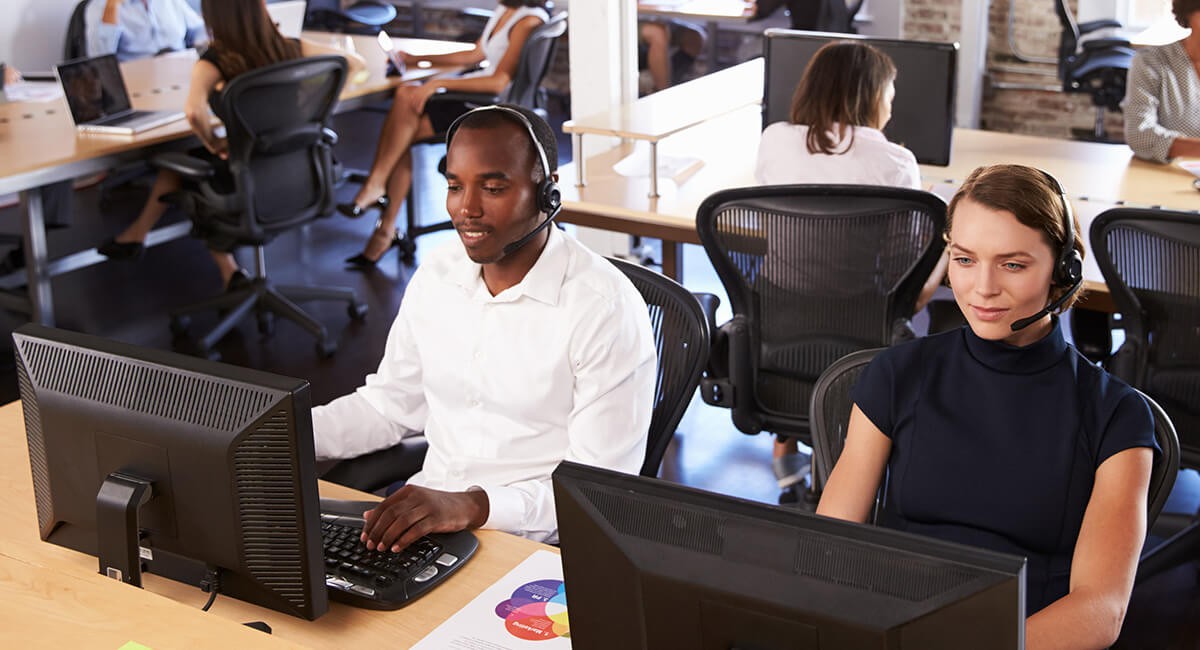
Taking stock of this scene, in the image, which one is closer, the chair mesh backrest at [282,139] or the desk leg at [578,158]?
the desk leg at [578,158]

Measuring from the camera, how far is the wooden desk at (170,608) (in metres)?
1.48

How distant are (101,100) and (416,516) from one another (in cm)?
305

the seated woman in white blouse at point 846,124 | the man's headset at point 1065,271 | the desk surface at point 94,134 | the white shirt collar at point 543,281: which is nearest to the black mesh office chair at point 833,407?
the man's headset at point 1065,271

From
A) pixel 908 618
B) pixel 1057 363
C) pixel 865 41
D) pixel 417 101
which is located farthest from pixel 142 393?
pixel 417 101

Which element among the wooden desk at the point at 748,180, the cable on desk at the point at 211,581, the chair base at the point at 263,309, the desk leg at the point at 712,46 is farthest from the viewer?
the desk leg at the point at 712,46

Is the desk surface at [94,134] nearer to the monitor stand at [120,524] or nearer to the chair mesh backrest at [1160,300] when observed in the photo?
the monitor stand at [120,524]

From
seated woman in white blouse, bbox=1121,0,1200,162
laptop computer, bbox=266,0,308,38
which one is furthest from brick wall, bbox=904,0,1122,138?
laptop computer, bbox=266,0,308,38

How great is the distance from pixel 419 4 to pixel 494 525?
7306 millimetres

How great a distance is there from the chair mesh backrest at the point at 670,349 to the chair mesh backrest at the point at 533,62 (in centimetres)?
308

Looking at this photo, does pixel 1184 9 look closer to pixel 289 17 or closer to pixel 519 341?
pixel 519 341

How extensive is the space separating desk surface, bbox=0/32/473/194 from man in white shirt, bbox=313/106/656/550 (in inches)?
88.9

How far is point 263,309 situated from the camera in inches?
175

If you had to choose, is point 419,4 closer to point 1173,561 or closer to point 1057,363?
point 1173,561

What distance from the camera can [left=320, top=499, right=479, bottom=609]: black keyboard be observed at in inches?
64.6
